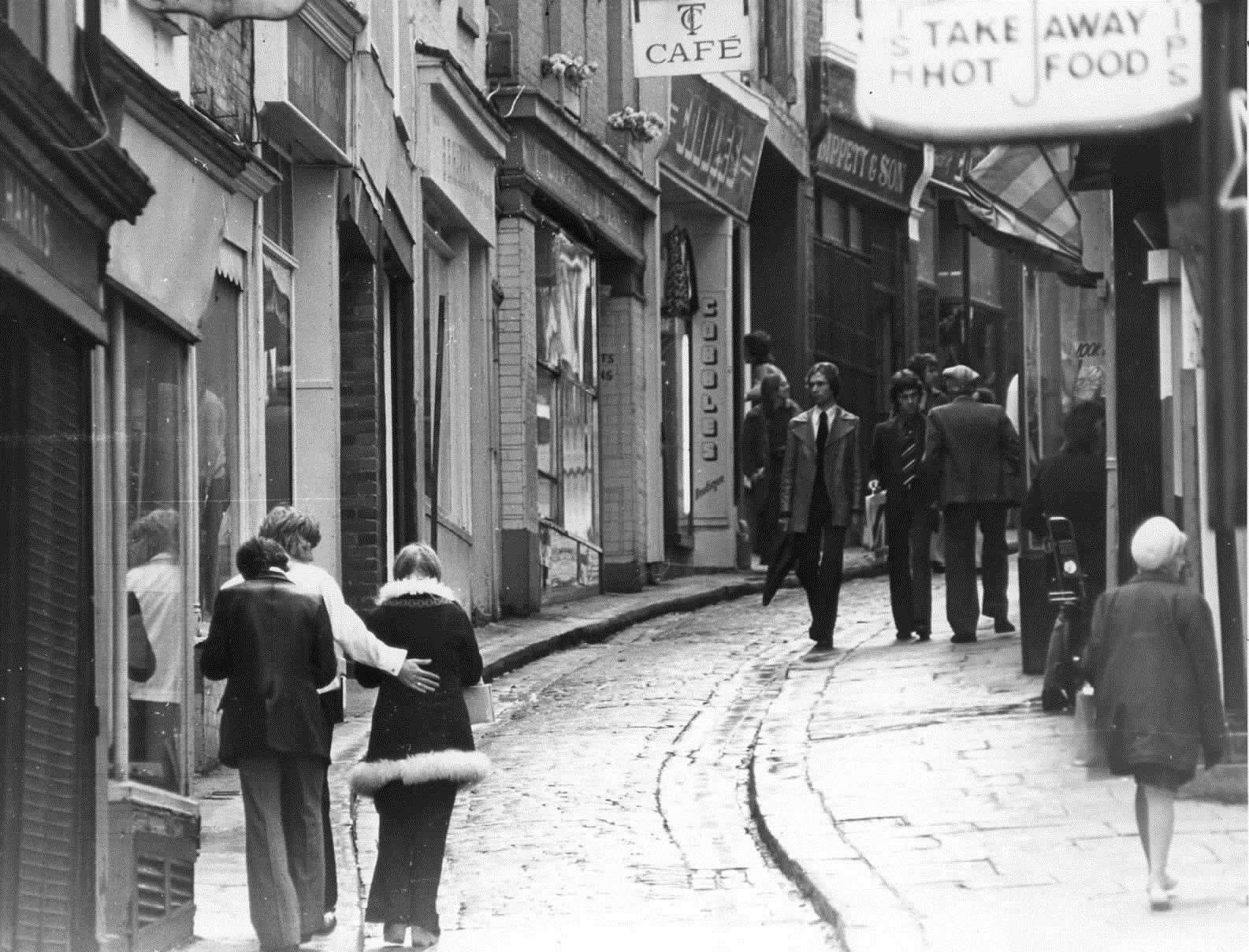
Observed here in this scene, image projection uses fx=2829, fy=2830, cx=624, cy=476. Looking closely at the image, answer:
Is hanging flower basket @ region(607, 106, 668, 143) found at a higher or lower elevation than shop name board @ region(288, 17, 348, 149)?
higher

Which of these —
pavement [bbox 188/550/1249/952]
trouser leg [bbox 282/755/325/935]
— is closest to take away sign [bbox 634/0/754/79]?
pavement [bbox 188/550/1249/952]

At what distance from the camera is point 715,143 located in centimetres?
2544

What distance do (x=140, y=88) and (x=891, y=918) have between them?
4.03m

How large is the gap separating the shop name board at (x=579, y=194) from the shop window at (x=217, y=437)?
296 inches

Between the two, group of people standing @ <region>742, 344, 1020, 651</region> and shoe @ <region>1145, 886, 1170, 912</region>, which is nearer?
shoe @ <region>1145, 886, 1170, 912</region>

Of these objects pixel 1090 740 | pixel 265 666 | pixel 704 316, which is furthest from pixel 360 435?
pixel 704 316

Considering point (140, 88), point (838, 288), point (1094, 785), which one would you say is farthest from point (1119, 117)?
point (838, 288)

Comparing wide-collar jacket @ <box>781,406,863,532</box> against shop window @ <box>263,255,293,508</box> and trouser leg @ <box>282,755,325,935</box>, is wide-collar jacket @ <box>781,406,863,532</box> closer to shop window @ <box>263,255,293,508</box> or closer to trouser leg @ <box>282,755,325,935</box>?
shop window @ <box>263,255,293,508</box>

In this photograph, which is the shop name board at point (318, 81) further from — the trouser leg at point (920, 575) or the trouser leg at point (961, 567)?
the trouser leg at point (961, 567)

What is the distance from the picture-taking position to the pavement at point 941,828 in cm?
862

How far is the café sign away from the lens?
8109 mm

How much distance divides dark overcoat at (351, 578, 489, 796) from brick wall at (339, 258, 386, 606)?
710 centimetres

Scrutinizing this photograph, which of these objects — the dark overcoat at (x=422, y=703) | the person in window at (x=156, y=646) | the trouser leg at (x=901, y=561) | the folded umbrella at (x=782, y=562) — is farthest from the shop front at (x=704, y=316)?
the dark overcoat at (x=422, y=703)

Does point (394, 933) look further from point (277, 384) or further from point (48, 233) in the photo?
point (277, 384)
